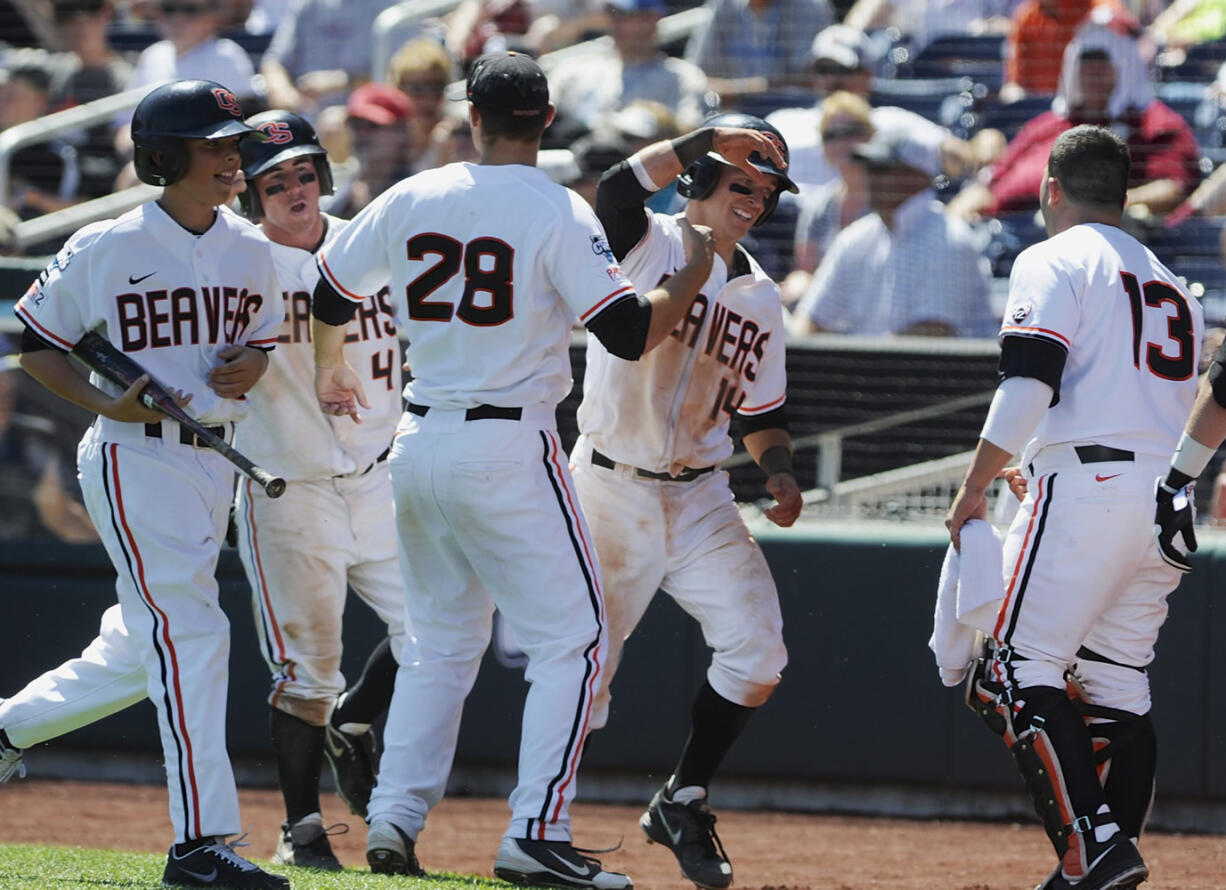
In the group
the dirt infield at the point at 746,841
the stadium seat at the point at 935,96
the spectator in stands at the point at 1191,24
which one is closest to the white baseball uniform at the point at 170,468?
the dirt infield at the point at 746,841

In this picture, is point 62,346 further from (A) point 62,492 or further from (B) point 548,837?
(A) point 62,492

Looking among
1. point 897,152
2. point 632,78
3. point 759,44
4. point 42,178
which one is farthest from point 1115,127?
point 42,178

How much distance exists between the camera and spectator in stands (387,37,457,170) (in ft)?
28.2

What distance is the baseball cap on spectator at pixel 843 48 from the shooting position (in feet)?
27.9

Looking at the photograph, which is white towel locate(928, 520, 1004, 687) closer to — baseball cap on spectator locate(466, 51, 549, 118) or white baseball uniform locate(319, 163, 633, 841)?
white baseball uniform locate(319, 163, 633, 841)

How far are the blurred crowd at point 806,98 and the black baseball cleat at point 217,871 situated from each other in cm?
367

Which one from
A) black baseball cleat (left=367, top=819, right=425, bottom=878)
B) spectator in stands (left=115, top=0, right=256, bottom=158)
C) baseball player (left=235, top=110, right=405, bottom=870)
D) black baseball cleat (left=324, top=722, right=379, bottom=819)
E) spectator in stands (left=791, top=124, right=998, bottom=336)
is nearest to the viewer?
black baseball cleat (left=367, top=819, right=425, bottom=878)

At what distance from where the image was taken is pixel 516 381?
4.19 m

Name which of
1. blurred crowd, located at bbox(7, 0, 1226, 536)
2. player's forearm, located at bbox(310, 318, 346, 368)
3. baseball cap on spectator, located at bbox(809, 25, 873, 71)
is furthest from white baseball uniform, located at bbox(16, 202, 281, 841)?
baseball cap on spectator, located at bbox(809, 25, 873, 71)

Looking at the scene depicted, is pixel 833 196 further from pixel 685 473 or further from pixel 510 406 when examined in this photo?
pixel 510 406

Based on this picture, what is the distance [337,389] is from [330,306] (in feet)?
1.02

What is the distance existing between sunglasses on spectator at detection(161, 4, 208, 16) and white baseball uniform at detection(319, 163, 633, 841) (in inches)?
242

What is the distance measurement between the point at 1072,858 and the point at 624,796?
322 cm

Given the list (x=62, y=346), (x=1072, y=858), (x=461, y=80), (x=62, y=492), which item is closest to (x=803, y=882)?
(x=1072, y=858)
